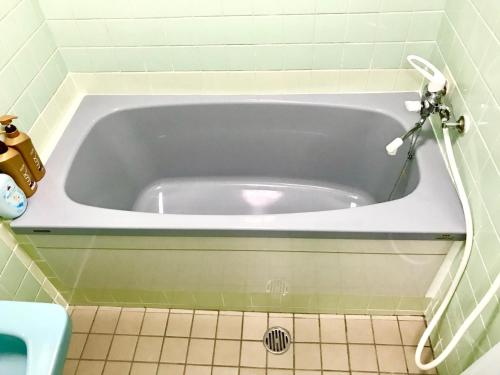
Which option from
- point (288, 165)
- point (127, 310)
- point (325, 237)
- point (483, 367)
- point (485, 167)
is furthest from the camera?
point (288, 165)

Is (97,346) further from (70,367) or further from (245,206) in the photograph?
(245,206)

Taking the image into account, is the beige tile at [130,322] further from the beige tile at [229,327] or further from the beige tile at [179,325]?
the beige tile at [229,327]

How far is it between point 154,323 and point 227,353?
1.03 ft

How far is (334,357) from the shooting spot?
1393 millimetres

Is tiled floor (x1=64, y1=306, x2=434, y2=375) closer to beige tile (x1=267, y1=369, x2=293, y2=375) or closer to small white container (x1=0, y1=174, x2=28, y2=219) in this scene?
beige tile (x1=267, y1=369, x2=293, y2=375)

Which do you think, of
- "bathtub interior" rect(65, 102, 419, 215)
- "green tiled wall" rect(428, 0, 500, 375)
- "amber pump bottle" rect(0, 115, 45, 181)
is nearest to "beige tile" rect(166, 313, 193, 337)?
"bathtub interior" rect(65, 102, 419, 215)

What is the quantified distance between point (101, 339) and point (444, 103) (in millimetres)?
1463

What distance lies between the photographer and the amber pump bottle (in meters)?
1.17

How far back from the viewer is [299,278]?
1334 millimetres

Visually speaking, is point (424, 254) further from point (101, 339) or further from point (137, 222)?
point (101, 339)

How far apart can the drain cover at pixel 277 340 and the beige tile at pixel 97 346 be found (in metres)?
0.59

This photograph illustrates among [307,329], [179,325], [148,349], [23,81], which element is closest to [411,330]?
[307,329]

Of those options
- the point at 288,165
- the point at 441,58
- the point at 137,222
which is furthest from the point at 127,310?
the point at 441,58

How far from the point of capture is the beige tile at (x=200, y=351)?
1.41 metres
